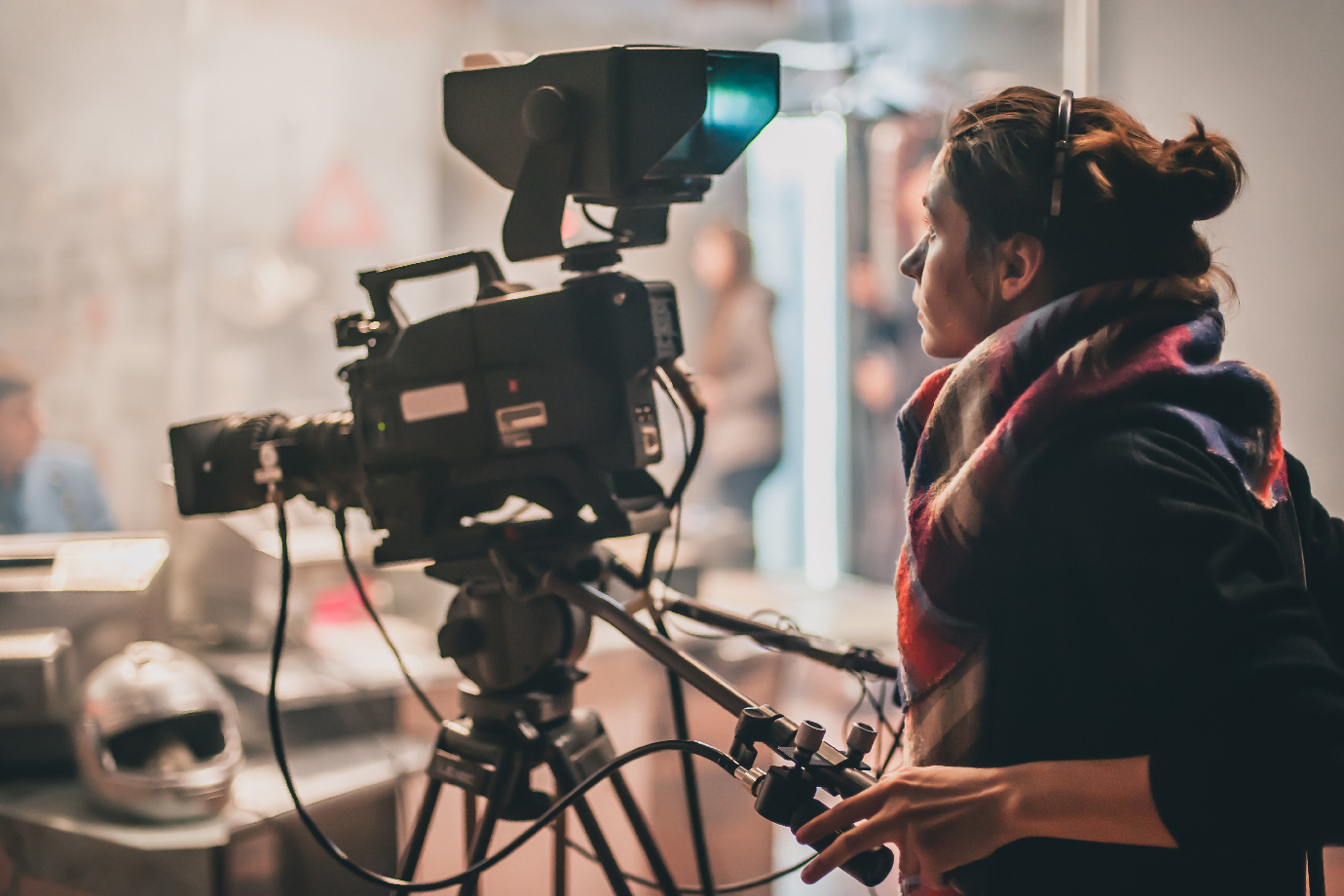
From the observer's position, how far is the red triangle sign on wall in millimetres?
3705

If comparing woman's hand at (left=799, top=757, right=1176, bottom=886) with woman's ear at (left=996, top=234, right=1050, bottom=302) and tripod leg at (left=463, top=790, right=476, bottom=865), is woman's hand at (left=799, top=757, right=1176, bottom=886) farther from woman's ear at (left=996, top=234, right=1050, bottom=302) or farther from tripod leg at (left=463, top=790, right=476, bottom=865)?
tripod leg at (left=463, top=790, right=476, bottom=865)

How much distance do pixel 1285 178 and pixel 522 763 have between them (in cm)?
133

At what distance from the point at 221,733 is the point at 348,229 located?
2.49 metres

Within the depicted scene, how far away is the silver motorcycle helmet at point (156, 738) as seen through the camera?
1561 mm

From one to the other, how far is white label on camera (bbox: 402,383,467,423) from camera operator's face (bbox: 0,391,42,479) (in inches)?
67.0

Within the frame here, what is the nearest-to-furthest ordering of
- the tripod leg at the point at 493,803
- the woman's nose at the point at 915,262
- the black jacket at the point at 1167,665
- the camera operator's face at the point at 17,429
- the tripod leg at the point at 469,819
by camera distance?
the black jacket at the point at 1167,665 < the woman's nose at the point at 915,262 < the tripod leg at the point at 493,803 < the tripod leg at the point at 469,819 < the camera operator's face at the point at 17,429

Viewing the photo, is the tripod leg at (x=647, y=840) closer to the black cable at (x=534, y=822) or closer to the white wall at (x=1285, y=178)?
the black cable at (x=534, y=822)

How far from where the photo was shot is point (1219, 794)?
608mm

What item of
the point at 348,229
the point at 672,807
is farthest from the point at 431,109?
the point at 672,807

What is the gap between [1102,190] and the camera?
0.78 meters

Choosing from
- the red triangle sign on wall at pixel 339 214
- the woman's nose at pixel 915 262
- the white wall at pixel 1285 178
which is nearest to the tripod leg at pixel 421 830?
the woman's nose at pixel 915 262

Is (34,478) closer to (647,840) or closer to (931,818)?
(647,840)

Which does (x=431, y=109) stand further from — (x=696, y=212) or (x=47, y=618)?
(x=47, y=618)

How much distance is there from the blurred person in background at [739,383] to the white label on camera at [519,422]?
3027 mm
